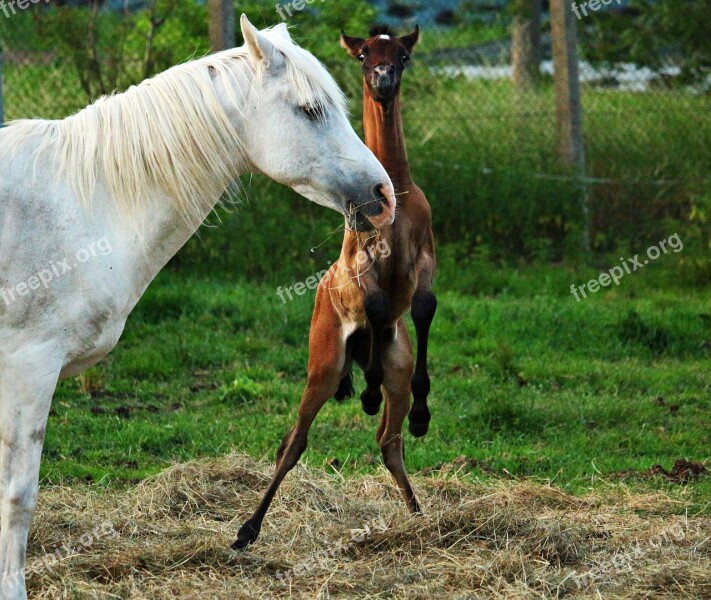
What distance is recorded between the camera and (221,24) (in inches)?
332

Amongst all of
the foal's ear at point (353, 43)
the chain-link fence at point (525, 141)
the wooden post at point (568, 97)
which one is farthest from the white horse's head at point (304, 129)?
the wooden post at point (568, 97)

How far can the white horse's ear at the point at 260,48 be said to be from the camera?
137 inches

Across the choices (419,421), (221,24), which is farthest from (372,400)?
(221,24)

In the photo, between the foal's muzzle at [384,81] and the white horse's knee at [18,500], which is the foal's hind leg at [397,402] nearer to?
the foal's muzzle at [384,81]

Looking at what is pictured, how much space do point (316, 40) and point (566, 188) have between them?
257 cm

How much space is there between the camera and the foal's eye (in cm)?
352

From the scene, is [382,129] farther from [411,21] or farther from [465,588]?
[411,21]

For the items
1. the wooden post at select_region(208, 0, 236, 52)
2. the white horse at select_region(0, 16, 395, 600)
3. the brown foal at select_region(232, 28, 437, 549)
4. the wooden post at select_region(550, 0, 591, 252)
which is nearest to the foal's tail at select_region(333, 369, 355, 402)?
the brown foal at select_region(232, 28, 437, 549)

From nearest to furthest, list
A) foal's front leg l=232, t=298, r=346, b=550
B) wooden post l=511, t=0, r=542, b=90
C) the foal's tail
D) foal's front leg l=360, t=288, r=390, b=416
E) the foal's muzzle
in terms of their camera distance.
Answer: foal's front leg l=360, t=288, r=390, b=416, foal's front leg l=232, t=298, r=346, b=550, the foal's muzzle, the foal's tail, wooden post l=511, t=0, r=542, b=90

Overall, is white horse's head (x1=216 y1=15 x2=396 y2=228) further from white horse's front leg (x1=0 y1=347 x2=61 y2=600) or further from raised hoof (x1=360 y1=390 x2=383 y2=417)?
raised hoof (x1=360 y1=390 x2=383 y2=417)

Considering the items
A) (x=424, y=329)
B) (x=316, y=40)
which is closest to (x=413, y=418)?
(x=424, y=329)

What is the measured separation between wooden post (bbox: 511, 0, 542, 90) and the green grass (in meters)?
2.16

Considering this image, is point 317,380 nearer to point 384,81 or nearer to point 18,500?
point 384,81

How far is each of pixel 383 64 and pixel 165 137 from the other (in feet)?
4.91
